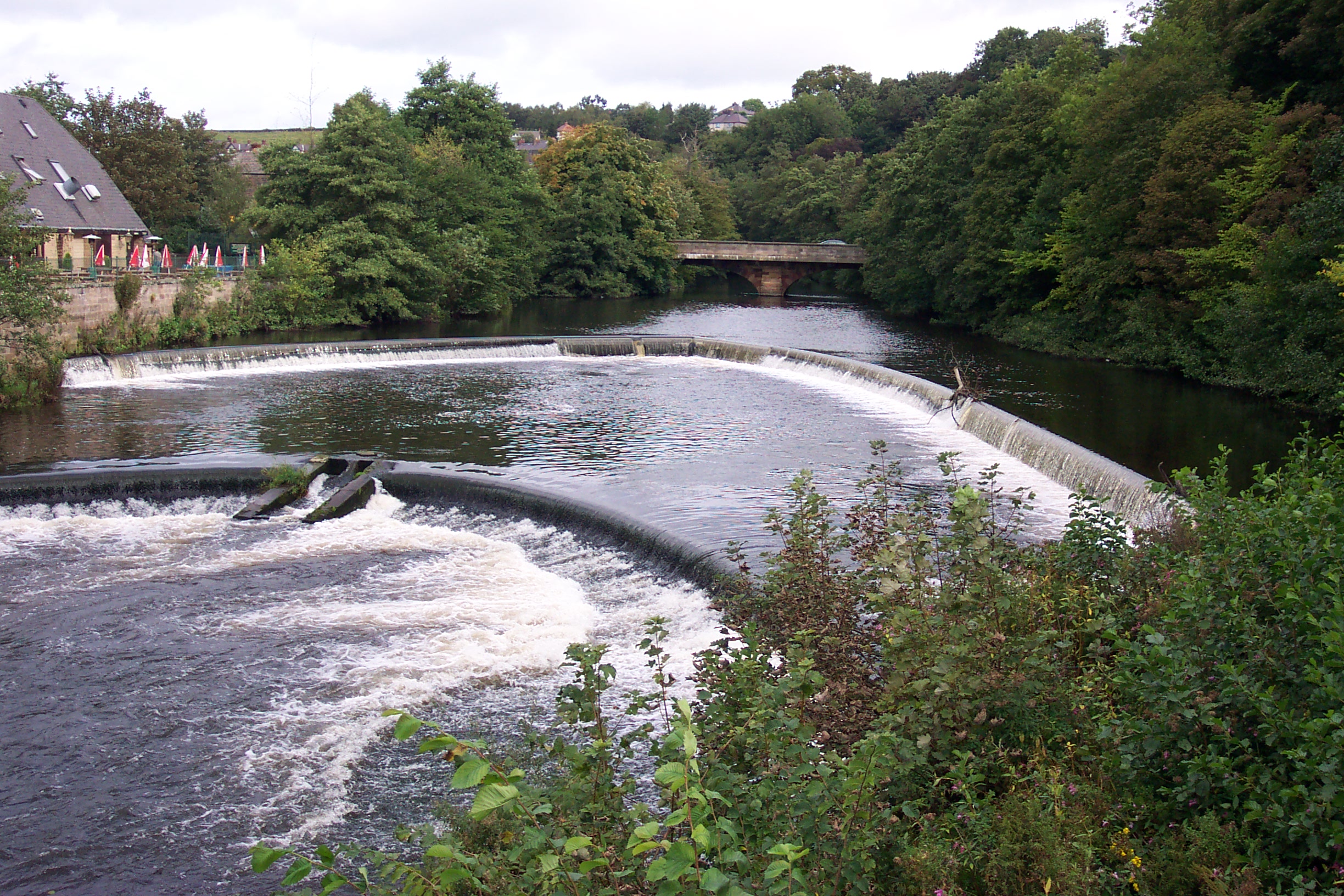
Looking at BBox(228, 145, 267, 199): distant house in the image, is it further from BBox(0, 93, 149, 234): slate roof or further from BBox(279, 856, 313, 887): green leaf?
BBox(279, 856, 313, 887): green leaf

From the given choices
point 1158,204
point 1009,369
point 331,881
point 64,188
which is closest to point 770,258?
point 1009,369

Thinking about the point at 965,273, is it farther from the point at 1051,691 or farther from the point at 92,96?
the point at 92,96

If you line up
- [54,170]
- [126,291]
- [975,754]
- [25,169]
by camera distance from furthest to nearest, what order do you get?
[54,170] < [25,169] < [126,291] < [975,754]

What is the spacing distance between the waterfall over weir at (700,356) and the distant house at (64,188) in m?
15.1

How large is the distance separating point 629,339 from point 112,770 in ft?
80.6

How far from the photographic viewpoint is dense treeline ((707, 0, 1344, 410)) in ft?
70.7

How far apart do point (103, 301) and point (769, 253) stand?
4222cm

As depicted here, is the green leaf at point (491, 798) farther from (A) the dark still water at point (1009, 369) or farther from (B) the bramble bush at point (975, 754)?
(A) the dark still water at point (1009, 369)

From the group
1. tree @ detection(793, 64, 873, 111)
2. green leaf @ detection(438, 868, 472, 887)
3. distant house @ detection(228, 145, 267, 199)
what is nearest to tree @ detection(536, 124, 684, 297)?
distant house @ detection(228, 145, 267, 199)

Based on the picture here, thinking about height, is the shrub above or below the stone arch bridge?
below

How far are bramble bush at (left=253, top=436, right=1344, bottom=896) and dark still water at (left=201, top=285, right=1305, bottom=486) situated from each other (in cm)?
1095

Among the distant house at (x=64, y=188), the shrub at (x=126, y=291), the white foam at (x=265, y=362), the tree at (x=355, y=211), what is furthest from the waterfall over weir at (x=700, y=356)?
the distant house at (x=64, y=188)

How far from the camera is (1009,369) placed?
28250mm

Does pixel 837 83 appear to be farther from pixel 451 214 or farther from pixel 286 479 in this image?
pixel 286 479
